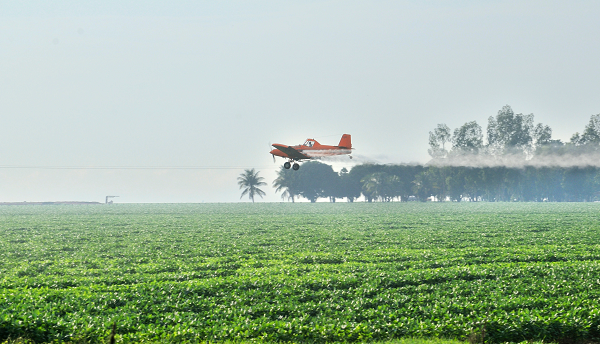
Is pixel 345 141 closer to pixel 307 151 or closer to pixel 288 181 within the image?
pixel 307 151

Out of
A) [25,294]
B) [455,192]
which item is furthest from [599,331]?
[455,192]

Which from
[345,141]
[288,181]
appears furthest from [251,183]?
[345,141]

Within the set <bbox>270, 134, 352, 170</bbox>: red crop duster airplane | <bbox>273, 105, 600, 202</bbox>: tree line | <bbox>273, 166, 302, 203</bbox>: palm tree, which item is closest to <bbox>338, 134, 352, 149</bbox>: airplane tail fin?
<bbox>270, 134, 352, 170</bbox>: red crop duster airplane

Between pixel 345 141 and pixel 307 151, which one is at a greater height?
pixel 345 141

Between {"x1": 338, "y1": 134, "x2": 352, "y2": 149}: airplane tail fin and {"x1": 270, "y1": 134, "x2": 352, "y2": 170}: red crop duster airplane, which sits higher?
{"x1": 338, "y1": 134, "x2": 352, "y2": 149}: airplane tail fin

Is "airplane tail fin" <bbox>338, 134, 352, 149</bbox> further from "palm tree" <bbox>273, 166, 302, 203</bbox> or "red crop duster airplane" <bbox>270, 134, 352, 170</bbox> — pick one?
"palm tree" <bbox>273, 166, 302, 203</bbox>

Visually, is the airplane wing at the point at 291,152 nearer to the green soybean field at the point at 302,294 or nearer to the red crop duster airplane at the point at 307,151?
the red crop duster airplane at the point at 307,151

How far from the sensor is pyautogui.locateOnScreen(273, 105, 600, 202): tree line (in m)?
115

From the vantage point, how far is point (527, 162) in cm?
11362

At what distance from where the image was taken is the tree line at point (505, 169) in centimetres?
11501

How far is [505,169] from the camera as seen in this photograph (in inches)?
5354

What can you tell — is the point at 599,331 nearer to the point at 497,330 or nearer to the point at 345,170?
the point at 497,330

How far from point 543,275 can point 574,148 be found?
307 feet

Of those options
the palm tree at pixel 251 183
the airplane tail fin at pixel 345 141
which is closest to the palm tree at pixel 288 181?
the palm tree at pixel 251 183
